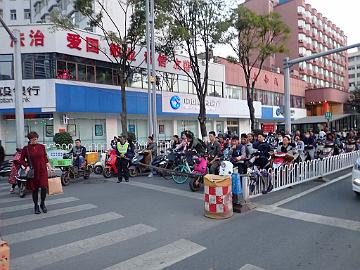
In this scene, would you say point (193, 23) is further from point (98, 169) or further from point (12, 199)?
point (12, 199)

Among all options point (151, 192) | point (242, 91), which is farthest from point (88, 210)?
point (242, 91)

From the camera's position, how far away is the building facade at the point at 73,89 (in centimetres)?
2197

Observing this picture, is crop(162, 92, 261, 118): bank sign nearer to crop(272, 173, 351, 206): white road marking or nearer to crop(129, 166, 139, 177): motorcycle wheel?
crop(129, 166, 139, 177): motorcycle wheel

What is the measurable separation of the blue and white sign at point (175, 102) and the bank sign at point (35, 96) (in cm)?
1107

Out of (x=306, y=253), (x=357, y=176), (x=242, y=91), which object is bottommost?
(x=306, y=253)

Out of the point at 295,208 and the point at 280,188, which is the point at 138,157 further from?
the point at 295,208

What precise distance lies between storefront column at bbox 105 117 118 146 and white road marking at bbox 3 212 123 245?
19.3 metres

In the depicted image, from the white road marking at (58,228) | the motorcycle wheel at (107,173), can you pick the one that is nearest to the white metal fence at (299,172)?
the white road marking at (58,228)

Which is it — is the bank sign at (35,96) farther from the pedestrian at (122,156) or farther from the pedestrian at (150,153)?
the pedestrian at (122,156)

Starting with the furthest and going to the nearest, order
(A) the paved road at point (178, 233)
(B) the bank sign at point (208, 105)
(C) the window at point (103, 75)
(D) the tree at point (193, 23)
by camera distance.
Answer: (B) the bank sign at point (208, 105) < (C) the window at point (103, 75) < (D) the tree at point (193, 23) < (A) the paved road at point (178, 233)

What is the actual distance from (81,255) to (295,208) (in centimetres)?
470

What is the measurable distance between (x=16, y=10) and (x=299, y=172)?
1916 inches

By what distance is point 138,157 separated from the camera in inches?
532

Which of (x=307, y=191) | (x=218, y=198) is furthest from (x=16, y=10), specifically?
(x=218, y=198)
